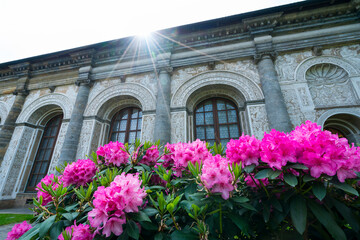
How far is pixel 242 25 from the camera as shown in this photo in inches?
238

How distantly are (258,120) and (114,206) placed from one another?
201 inches

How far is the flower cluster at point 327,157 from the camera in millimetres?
908

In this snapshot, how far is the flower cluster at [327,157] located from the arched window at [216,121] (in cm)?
472

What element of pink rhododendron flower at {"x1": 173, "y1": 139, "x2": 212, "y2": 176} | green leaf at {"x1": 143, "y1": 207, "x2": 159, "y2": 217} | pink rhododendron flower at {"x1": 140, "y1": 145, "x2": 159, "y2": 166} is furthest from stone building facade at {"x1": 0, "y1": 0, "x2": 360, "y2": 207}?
green leaf at {"x1": 143, "y1": 207, "x2": 159, "y2": 217}

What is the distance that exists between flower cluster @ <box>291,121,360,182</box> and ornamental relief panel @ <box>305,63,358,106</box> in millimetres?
5189

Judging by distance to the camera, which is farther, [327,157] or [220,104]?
[220,104]

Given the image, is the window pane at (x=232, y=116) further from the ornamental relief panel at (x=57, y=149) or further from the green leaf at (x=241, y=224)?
the ornamental relief panel at (x=57, y=149)

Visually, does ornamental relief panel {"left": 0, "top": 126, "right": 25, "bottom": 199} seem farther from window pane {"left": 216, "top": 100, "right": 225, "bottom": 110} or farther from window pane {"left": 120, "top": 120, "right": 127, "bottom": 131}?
window pane {"left": 216, "top": 100, "right": 225, "bottom": 110}

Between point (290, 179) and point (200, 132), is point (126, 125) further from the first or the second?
point (290, 179)

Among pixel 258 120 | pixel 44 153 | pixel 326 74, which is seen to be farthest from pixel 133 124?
pixel 326 74

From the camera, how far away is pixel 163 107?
18.8 ft

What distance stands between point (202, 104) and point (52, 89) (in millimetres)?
7185

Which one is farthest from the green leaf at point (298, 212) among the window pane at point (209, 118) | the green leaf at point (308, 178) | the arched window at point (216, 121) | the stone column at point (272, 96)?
the window pane at point (209, 118)

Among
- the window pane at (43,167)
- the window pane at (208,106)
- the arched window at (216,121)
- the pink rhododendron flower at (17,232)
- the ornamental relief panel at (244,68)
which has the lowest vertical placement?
the pink rhododendron flower at (17,232)
